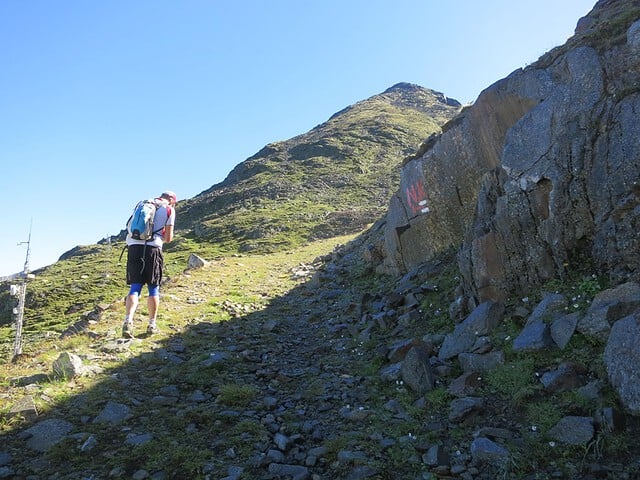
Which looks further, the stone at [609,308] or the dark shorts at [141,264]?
the dark shorts at [141,264]

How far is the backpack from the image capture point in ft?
31.0

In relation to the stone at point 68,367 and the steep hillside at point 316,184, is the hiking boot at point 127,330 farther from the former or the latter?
the steep hillside at point 316,184

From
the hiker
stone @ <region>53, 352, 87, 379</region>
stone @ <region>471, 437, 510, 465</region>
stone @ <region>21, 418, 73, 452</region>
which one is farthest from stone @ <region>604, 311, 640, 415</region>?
the hiker

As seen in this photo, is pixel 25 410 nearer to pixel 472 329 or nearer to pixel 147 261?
pixel 147 261

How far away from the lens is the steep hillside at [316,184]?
199 ft

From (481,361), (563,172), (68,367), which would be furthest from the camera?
(563,172)

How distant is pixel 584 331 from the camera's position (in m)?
6.19

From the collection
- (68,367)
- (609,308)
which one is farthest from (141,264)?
(609,308)

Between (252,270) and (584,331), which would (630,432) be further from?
(252,270)

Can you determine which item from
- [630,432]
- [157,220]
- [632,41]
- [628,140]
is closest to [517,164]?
[628,140]

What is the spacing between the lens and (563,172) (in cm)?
845

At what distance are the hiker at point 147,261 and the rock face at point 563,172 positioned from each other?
7.04 metres

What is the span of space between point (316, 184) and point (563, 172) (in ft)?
283

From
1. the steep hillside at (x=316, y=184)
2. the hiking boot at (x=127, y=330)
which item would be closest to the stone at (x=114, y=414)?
the hiking boot at (x=127, y=330)
